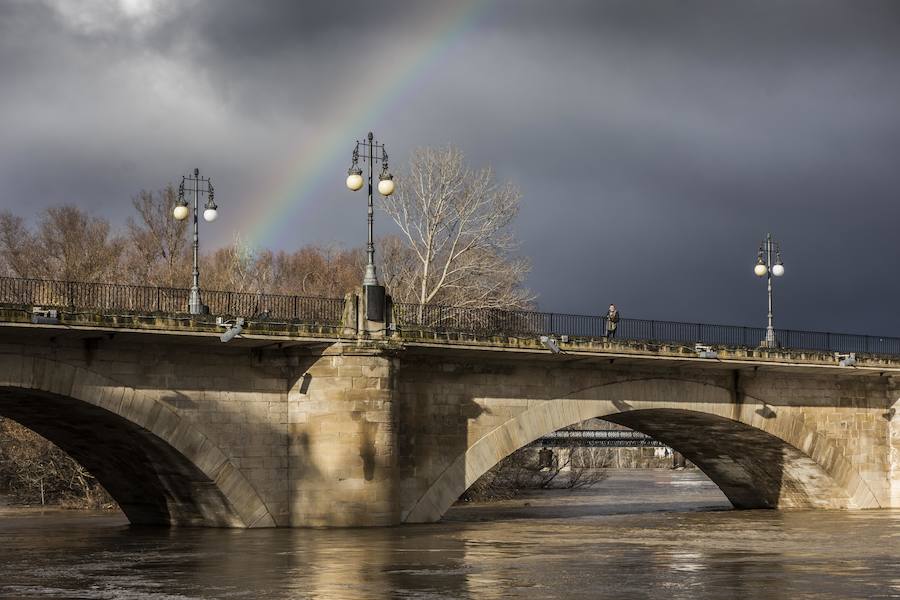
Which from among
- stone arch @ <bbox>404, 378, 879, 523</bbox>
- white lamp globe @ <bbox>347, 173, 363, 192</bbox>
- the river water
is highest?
white lamp globe @ <bbox>347, 173, 363, 192</bbox>

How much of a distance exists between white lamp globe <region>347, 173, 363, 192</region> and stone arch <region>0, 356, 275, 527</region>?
22.4 feet

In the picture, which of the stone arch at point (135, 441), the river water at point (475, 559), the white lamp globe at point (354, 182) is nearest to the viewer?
the river water at point (475, 559)

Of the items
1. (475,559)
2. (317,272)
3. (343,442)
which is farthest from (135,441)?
(317,272)

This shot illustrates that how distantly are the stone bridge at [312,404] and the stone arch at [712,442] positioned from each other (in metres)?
0.07

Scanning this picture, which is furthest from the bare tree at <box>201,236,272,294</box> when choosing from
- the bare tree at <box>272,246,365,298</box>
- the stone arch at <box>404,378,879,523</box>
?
the stone arch at <box>404,378,879,523</box>

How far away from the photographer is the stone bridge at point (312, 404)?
32.2 metres

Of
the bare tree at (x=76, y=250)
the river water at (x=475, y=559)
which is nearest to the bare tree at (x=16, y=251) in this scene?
the bare tree at (x=76, y=250)

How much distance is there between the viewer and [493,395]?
1502 inches

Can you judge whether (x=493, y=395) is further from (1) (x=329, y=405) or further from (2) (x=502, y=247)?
(2) (x=502, y=247)

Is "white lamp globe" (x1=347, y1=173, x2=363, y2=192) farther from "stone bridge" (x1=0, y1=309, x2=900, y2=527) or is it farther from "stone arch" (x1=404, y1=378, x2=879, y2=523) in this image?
"stone arch" (x1=404, y1=378, x2=879, y2=523)

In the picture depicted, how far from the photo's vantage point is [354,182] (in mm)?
34031

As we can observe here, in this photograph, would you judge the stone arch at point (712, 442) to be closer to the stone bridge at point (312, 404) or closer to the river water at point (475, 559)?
the stone bridge at point (312, 404)

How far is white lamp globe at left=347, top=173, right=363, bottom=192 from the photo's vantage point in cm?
3394

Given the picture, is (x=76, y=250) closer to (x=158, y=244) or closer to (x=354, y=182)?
(x=158, y=244)
